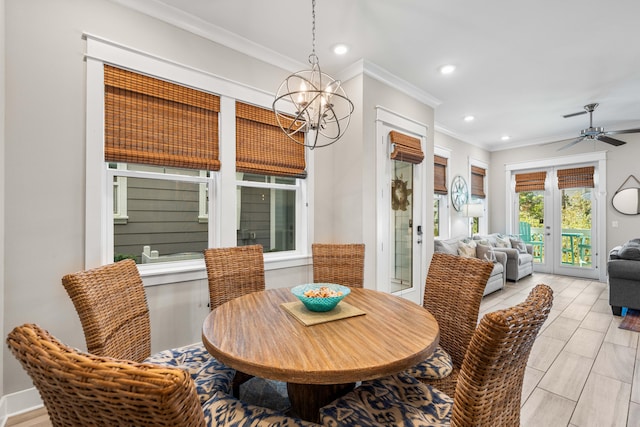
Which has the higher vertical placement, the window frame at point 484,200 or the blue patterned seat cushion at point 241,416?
the window frame at point 484,200

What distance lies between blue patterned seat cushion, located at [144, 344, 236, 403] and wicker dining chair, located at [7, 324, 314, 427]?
2.60 feet

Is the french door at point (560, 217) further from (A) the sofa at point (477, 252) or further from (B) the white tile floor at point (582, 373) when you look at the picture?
(B) the white tile floor at point (582, 373)

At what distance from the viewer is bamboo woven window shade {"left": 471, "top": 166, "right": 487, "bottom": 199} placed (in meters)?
6.52

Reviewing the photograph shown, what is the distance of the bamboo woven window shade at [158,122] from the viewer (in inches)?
85.7

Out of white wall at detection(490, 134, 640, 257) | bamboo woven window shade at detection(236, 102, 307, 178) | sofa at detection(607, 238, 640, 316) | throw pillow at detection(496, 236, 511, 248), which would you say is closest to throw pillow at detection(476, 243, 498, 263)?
throw pillow at detection(496, 236, 511, 248)

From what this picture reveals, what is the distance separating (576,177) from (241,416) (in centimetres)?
734

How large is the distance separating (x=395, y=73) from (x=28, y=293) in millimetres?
3802

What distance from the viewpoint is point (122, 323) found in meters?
1.54

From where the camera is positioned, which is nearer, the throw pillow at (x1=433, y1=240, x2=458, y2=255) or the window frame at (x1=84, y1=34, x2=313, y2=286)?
the window frame at (x1=84, y1=34, x2=313, y2=286)

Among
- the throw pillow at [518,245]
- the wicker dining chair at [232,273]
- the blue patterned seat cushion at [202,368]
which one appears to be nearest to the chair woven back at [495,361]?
the blue patterned seat cushion at [202,368]

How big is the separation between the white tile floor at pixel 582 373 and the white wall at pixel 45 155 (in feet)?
10.5

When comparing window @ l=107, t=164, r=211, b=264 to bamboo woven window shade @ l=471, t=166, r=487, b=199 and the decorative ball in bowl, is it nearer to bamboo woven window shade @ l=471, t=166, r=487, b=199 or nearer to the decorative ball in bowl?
the decorative ball in bowl

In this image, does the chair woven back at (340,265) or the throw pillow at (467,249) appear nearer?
the chair woven back at (340,265)

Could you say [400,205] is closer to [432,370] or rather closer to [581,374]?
[581,374]
